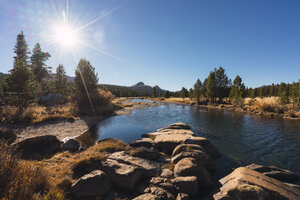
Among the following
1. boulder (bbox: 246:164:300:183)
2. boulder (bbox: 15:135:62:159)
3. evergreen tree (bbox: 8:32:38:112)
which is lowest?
boulder (bbox: 246:164:300:183)

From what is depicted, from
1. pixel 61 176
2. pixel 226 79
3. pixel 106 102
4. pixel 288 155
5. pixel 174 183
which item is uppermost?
pixel 226 79

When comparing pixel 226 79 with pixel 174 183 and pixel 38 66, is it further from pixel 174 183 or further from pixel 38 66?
pixel 38 66

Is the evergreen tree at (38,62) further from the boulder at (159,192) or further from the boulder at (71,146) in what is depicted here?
the boulder at (159,192)

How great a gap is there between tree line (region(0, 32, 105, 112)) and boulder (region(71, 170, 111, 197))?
1999cm

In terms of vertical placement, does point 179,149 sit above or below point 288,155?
above

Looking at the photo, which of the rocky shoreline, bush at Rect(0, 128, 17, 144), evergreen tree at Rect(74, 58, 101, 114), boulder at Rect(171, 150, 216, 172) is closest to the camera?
the rocky shoreline

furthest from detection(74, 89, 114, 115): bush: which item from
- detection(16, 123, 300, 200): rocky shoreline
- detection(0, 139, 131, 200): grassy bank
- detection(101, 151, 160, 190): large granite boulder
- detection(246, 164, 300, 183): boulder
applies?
detection(246, 164, 300, 183): boulder

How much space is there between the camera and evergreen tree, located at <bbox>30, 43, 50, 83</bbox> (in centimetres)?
4616

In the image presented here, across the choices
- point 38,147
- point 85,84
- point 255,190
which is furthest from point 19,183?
point 85,84

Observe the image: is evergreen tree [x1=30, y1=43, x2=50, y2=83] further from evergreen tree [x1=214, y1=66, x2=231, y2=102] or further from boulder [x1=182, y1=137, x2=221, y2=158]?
evergreen tree [x1=214, y1=66, x2=231, y2=102]

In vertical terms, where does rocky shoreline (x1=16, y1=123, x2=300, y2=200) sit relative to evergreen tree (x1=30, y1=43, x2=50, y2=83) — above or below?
below

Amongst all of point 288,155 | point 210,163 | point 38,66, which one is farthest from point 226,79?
point 38,66

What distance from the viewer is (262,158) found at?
997 centimetres

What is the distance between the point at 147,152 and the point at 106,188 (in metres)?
3.97
